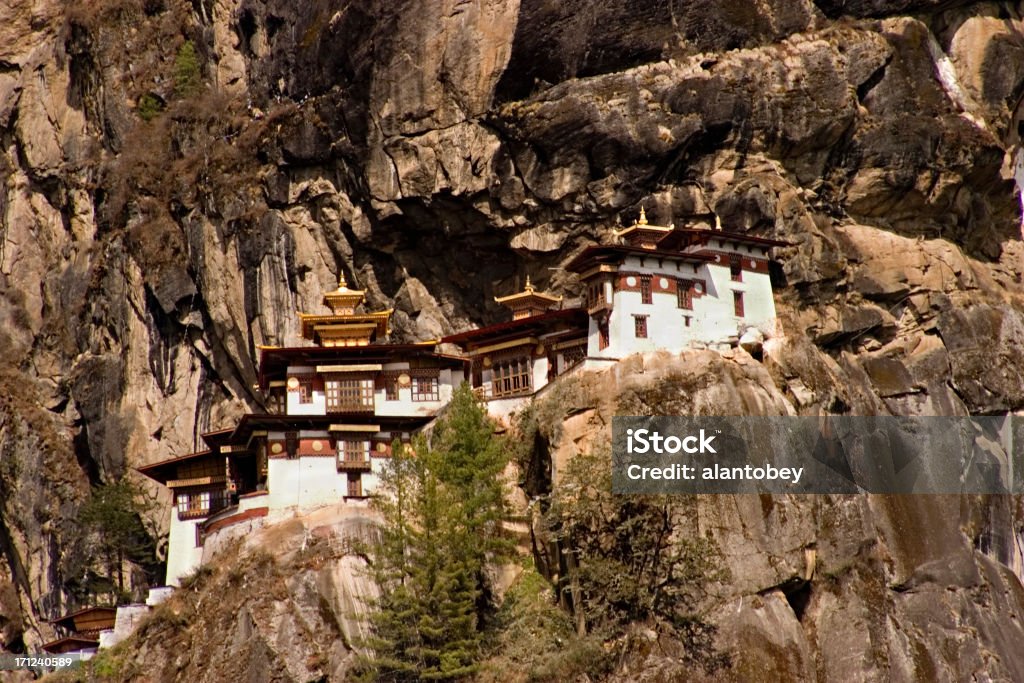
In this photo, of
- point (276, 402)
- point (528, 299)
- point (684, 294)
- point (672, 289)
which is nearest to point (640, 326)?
point (672, 289)

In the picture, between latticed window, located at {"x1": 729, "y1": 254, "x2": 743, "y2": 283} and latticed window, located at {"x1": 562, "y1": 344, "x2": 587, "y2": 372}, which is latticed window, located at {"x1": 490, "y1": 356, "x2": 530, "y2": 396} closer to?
latticed window, located at {"x1": 562, "y1": 344, "x2": 587, "y2": 372}

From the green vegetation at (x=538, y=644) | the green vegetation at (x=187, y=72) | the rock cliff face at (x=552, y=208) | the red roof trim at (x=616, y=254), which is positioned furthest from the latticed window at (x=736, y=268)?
the green vegetation at (x=187, y=72)

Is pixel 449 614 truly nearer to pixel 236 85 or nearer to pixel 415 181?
pixel 415 181

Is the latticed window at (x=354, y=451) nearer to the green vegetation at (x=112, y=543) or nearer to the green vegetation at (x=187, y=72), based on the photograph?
the green vegetation at (x=112, y=543)

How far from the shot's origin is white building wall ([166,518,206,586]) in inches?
2753

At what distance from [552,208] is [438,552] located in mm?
23445

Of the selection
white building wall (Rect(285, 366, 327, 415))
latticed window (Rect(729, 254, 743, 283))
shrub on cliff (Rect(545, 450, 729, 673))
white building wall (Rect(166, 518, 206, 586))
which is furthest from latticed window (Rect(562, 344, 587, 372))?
white building wall (Rect(166, 518, 206, 586))

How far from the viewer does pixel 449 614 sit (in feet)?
194

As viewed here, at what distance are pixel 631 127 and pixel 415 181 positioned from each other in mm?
11557

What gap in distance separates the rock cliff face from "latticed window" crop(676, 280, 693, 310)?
4.56 meters

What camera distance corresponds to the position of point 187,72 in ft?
313

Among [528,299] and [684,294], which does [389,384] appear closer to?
[528,299]

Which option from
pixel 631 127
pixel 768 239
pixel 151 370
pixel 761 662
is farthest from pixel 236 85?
pixel 761 662

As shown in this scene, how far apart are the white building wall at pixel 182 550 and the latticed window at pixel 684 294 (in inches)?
949
